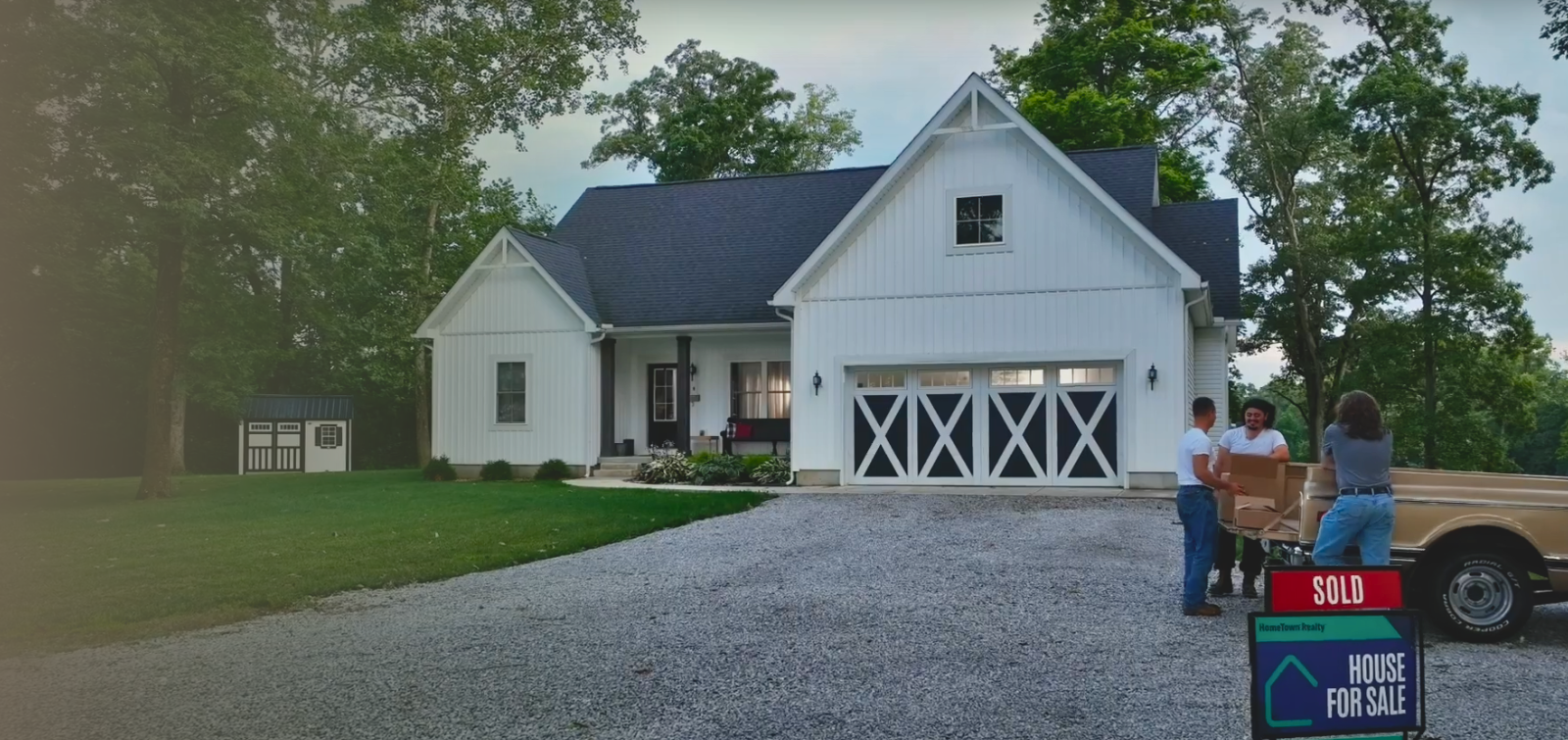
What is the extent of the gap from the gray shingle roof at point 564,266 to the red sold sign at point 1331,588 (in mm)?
18581

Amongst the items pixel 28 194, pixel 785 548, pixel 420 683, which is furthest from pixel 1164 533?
pixel 28 194

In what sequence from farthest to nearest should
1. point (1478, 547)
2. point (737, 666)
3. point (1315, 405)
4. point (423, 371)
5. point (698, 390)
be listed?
point (1315, 405)
point (423, 371)
point (698, 390)
point (1478, 547)
point (737, 666)

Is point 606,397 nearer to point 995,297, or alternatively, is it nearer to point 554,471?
point 554,471

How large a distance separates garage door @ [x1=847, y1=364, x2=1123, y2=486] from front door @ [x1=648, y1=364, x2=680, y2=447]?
17.8ft

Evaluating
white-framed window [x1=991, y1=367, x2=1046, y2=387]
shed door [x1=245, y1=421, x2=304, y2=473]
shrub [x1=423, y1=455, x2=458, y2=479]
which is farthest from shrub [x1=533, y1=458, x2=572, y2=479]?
shed door [x1=245, y1=421, x2=304, y2=473]

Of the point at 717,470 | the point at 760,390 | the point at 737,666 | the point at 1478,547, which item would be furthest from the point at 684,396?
the point at 1478,547

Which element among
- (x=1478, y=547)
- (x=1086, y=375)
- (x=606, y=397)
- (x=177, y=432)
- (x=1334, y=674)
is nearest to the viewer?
(x=1334, y=674)

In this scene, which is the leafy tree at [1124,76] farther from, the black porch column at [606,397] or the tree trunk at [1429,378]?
the black porch column at [606,397]

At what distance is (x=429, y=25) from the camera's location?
33906mm

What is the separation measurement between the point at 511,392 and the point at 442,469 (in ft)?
7.08

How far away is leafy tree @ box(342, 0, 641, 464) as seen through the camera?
31391mm

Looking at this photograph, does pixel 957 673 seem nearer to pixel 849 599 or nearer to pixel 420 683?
pixel 849 599

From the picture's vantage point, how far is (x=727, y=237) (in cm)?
2375

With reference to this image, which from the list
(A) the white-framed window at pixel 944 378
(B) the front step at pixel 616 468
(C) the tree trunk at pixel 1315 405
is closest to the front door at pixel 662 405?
(B) the front step at pixel 616 468
